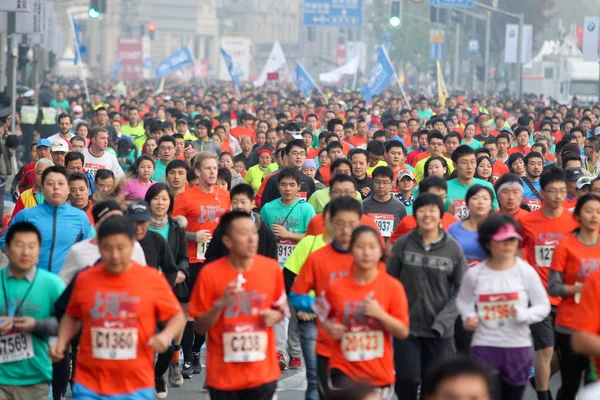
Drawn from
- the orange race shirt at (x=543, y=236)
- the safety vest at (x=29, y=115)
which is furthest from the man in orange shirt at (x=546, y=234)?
the safety vest at (x=29, y=115)

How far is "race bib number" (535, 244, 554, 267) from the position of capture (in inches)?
338

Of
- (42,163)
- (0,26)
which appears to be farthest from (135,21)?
(42,163)

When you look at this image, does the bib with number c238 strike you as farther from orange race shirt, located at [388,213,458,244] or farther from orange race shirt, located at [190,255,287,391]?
orange race shirt, located at [388,213,458,244]

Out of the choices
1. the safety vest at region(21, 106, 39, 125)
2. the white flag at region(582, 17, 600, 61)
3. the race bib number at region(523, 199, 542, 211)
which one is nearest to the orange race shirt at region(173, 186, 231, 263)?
the race bib number at region(523, 199, 542, 211)

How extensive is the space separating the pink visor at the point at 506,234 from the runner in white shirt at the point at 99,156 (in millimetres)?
6807

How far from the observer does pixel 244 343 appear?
6.48 m

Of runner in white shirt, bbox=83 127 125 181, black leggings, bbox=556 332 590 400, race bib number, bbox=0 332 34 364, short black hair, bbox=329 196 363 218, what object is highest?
runner in white shirt, bbox=83 127 125 181

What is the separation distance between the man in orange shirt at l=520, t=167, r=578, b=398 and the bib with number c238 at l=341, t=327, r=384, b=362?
2.07m

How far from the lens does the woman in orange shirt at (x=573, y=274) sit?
759 cm

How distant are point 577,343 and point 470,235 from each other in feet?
7.08

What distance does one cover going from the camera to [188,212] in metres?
9.98

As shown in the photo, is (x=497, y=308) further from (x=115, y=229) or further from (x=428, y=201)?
(x=115, y=229)

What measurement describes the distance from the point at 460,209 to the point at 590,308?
4.00 m

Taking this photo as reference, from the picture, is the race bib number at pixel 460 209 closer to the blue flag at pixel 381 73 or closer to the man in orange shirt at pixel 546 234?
the man in orange shirt at pixel 546 234
